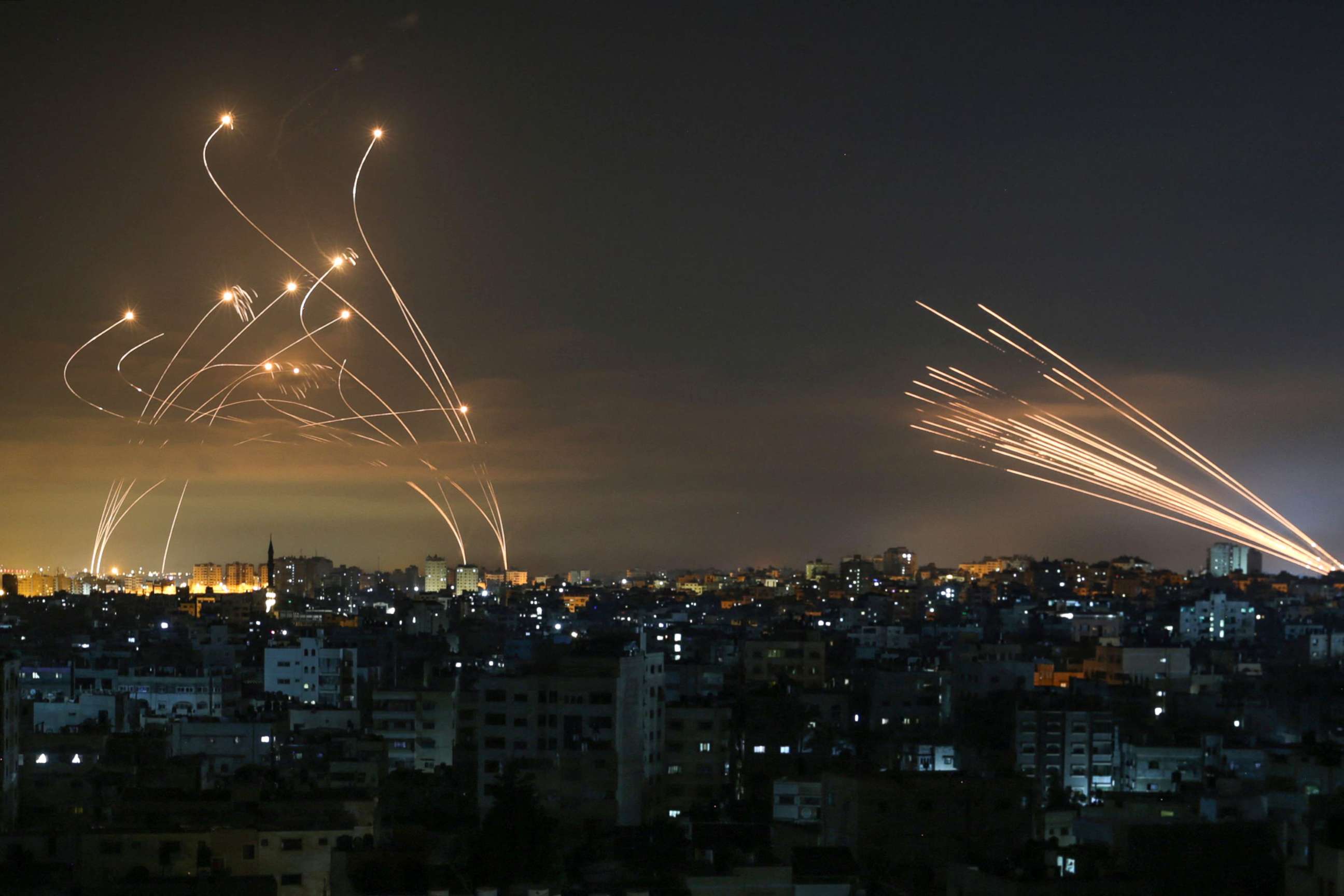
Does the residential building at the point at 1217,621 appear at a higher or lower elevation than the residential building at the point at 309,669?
higher

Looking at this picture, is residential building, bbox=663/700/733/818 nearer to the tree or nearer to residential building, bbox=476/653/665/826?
residential building, bbox=476/653/665/826

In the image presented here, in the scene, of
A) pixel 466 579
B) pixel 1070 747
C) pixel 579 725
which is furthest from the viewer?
pixel 466 579

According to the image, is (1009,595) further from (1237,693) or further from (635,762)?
(635,762)

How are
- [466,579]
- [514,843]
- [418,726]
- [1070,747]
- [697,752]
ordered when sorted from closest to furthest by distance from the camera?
[514,843] → [697,752] → [1070,747] → [418,726] → [466,579]

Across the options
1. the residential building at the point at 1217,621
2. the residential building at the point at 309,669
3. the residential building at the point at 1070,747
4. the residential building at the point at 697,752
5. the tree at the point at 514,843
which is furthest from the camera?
the residential building at the point at 1217,621

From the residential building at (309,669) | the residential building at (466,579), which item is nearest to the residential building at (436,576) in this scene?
the residential building at (466,579)

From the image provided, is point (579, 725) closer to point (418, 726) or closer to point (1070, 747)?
point (418, 726)

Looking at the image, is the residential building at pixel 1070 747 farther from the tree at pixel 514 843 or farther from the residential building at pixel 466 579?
the residential building at pixel 466 579

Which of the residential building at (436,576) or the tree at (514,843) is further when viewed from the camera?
the residential building at (436,576)

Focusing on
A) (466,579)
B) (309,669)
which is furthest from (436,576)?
(309,669)

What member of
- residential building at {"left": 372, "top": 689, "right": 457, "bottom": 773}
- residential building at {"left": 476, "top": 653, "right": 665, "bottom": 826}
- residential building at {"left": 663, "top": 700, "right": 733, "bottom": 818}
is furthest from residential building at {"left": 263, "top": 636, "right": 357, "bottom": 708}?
residential building at {"left": 476, "top": 653, "right": 665, "bottom": 826}

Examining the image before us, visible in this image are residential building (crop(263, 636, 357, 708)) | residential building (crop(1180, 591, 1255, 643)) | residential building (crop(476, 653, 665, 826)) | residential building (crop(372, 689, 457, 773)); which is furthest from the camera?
residential building (crop(1180, 591, 1255, 643))

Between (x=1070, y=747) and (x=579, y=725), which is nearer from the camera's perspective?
(x=579, y=725)

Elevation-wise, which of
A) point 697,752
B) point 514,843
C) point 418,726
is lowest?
point 514,843
